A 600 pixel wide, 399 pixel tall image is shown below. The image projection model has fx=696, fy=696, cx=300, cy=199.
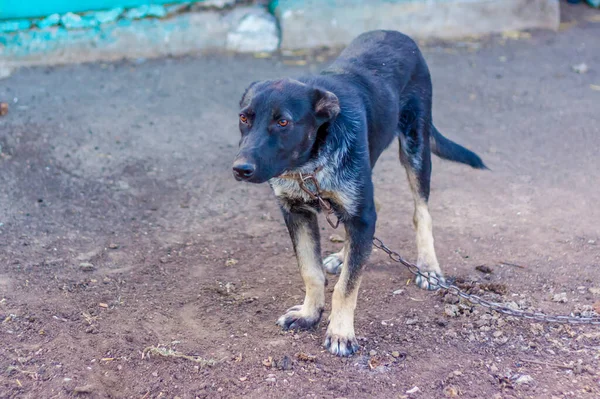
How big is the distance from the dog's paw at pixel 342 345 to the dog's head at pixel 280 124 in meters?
1.00

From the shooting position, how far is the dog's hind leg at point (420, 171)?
481 centimetres

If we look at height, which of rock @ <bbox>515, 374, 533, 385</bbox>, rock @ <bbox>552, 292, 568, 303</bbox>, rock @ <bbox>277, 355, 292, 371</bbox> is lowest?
rock @ <bbox>552, 292, 568, 303</bbox>

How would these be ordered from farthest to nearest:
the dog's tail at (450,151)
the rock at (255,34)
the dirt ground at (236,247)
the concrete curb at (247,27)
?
1. the rock at (255,34)
2. the concrete curb at (247,27)
3. the dog's tail at (450,151)
4. the dirt ground at (236,247)

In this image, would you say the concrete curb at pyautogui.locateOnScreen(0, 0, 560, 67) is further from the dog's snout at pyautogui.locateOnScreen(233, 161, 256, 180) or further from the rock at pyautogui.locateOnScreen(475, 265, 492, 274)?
the dog's snout at pyautogui.locateOnScreen(233, 161, 256, 180)

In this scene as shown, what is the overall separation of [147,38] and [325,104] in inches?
227

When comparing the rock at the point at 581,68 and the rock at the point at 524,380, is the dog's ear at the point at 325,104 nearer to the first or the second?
the rock at the point at 524,380

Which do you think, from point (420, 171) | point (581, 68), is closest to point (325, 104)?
point (420, 171)

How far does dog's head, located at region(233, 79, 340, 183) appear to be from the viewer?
3.40 meters

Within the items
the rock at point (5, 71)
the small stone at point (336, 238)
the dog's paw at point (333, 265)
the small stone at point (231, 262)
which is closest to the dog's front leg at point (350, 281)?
the dog's paw at point (333, 265)

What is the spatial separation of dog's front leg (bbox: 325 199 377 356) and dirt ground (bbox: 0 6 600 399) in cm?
9

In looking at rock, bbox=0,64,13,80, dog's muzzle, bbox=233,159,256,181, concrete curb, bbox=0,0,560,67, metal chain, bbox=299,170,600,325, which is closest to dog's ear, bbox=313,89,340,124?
metal chain, bbox=299,170,600,325

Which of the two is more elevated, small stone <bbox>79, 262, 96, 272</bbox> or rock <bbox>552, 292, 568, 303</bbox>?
rock <bbox>552, 292, 568, 303</bbox>

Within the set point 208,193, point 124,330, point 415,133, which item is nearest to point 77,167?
point 208,193

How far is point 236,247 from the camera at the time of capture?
5.18 metres
